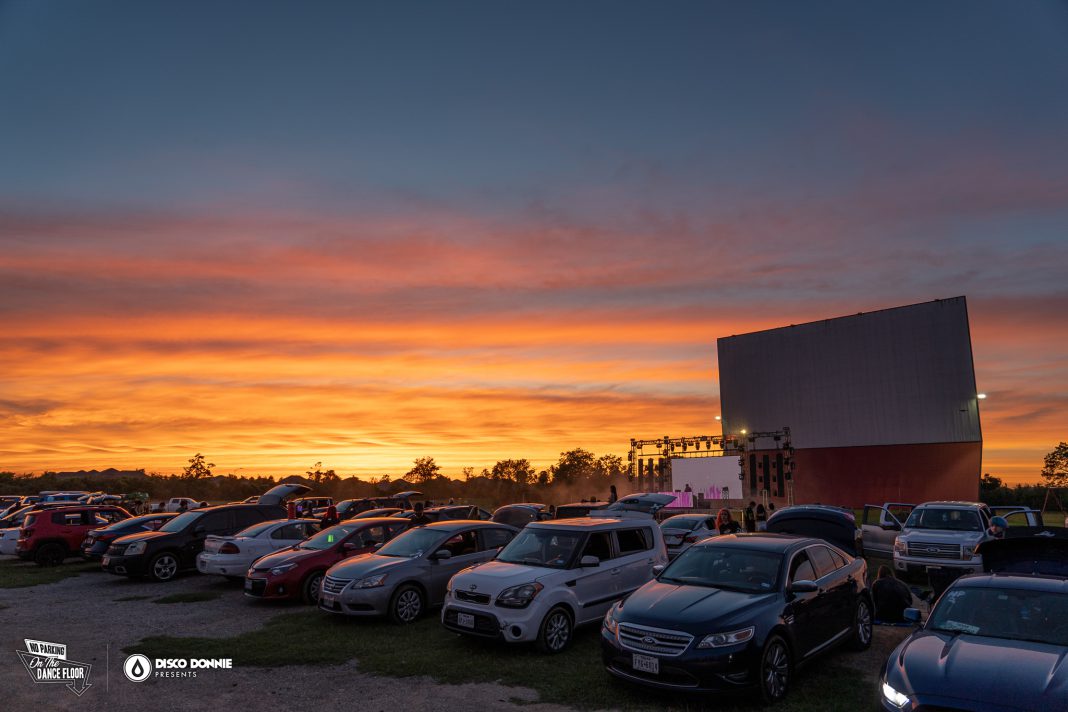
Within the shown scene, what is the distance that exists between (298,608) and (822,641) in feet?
29.9

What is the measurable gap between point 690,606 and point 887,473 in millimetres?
37402

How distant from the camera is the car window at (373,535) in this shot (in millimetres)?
13961

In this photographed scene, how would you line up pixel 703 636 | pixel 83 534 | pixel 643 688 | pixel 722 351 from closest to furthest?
pixel 703 636, pixel 643 688, pixel 83 534, pixel 722 351

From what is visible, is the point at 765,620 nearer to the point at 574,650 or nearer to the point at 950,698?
the point at 950,698

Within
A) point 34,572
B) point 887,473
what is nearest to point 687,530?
point 34,572

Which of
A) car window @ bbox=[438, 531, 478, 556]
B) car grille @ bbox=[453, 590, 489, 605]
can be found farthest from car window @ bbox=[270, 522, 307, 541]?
car grille @ bbox=[453, 590, 489, 605]

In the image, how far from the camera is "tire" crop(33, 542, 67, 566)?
1969cm

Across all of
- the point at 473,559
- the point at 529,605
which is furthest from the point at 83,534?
the point at 529,605

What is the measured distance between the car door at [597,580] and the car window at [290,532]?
344 inches

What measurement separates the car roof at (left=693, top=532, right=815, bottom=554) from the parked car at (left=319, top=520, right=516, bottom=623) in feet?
15.5

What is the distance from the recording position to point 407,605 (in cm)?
1138

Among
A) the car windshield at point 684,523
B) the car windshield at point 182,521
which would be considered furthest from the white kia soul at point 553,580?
the car windshield at point 182,521

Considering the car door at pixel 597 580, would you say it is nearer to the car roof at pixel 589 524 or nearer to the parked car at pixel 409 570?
the car roof at pixel 589 524

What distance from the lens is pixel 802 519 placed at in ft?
44.4
